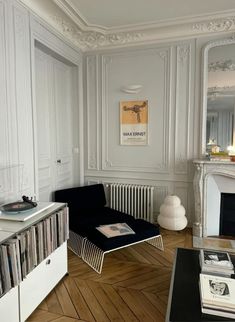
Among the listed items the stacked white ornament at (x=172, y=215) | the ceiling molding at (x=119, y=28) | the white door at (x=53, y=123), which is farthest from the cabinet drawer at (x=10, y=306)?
the ceiling molding at (x=119, y=28)

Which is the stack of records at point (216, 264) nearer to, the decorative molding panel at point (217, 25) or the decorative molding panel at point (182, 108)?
the decorative molding panel at point (182, 108)

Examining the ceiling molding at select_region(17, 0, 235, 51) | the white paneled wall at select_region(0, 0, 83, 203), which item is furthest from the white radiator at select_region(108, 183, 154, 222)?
the ceiling molding at select_region(17, 0, 235, 51)

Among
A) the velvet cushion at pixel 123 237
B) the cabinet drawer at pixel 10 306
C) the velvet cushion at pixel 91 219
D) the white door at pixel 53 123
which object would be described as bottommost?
the cabinet drawer at pixel 10 306

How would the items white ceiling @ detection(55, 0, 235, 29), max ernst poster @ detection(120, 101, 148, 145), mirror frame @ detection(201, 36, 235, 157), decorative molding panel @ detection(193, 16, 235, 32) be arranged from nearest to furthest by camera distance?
1. white ceiling @ detection(55, 0, 235, 29)
2. decorative molding panel @ detection(193, 16, 235, 32)
3. mirror frame @ detection(201, 36, 235, 157)
4. max ernst poster @ detection(120, 101, 148, 145)

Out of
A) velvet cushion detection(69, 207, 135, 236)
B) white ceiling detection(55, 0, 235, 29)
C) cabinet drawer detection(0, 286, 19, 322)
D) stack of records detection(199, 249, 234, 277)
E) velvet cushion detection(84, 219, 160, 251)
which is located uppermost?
white ceiling detection(55, 0, 235, 29)

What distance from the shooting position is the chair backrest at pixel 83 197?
129 inches

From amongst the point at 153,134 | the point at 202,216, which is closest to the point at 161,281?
the point at 202,216

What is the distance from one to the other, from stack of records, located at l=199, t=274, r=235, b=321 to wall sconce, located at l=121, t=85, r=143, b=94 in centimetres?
270

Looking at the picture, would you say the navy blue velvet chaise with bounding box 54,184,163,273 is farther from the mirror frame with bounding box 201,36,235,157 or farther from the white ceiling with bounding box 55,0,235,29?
the white ceiling with bounding box 55,0,235,29

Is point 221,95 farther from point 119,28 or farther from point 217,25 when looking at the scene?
point 119,28

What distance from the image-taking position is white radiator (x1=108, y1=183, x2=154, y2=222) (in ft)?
11.9

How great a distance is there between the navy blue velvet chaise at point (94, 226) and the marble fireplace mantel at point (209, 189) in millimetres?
670

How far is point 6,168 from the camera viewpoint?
2.37 m

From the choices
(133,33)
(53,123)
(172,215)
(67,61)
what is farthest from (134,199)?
(133,33)
